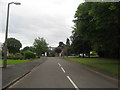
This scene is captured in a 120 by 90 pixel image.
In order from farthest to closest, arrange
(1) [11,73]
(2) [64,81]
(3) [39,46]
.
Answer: (3) [39,46] < (1) [11,73] < (2) [64,81]

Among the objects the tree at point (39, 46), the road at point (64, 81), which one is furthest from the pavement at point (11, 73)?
the tree at point (39, 46)

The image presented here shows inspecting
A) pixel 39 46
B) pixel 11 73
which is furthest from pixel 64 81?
pixel 39 46

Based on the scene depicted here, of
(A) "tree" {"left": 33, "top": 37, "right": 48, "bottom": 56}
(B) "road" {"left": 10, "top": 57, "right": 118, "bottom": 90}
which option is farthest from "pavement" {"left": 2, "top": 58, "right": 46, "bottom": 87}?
(A) "tree" {"left": 33, "top": 37, "right": 48, "bottom": 56}

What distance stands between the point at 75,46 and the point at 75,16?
4011cm

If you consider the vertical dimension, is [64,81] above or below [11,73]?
below

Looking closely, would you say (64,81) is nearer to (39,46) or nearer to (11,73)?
(11,73)

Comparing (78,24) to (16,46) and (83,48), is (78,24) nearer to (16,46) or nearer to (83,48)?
(83,48)

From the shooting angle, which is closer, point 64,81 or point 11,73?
point 64,81

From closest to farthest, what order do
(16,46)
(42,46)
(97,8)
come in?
(97,8) < (42,46) < (16,46)

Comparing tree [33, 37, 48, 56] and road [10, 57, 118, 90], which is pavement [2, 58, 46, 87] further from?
tree [33, 37, 48, 56]

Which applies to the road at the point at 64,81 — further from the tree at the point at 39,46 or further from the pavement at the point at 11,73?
the tree at the point at 39,46

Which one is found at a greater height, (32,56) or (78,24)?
(78,24)

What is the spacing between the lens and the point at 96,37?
87.8 feet

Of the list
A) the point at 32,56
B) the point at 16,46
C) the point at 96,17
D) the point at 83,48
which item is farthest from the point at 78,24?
the point at 16,46
